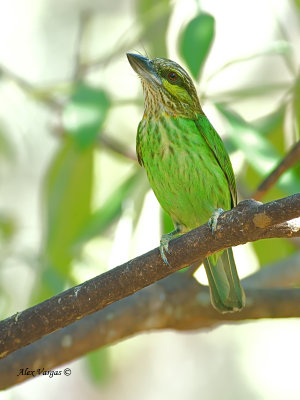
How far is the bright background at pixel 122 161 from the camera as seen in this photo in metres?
3.29

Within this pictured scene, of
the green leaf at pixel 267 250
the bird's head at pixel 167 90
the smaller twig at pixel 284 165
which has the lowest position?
the smaller twig at pixel 284 165

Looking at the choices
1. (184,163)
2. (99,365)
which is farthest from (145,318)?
(184,163)

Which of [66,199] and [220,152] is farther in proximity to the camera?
[66,199]

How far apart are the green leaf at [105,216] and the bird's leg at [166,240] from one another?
0.26m

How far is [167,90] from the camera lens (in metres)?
3.50

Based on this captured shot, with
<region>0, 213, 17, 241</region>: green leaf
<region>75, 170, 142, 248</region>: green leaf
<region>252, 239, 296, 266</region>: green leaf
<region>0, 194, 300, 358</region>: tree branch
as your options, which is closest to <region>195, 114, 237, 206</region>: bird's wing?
<region>252, 239, 296, 266</region>: green leaf

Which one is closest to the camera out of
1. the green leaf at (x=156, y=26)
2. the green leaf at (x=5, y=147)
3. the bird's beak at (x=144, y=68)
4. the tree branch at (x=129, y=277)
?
the tree branch at (x=129, y=277)

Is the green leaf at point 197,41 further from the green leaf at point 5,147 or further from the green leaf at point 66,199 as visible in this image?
the green leaf at point 5,147

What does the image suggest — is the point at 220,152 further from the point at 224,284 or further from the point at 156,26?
the point at 156,26

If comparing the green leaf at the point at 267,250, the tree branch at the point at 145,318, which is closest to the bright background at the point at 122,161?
the green leaf at the point at 267,250

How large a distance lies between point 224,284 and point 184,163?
56cm

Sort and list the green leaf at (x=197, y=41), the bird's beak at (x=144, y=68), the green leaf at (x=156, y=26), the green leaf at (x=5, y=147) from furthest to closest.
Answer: the green leaf at (x=5, y=147), the green leaf at (x=156, y=26), the bird's beak at (x=144, y=68), the green leaf at (x=197, y=41)

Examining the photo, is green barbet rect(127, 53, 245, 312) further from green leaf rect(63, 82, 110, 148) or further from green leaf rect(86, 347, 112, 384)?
green leaf rect(86, 347, 112, 384)

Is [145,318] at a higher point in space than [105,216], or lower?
lower
